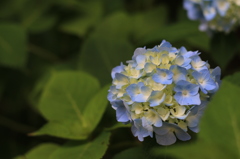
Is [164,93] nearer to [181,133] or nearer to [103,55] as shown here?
[181,133]

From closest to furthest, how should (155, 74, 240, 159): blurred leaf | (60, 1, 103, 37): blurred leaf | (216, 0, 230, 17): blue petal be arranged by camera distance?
(155, 74, 240, 159): blurred leaf < (216, 0, 230, 17): blue petal < (60, 1, 103, 37): blurred leaf

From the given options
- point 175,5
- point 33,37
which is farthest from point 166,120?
point 175,5

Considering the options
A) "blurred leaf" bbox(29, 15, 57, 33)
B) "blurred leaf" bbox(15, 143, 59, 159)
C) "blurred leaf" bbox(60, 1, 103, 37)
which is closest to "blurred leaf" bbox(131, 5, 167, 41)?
"blurred leaf" bbox(60, 1, 103, 37)

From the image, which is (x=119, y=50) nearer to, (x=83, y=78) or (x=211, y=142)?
(x=83, y=78)

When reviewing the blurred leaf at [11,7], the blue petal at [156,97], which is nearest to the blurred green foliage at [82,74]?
the blurred leaf at [11,7]

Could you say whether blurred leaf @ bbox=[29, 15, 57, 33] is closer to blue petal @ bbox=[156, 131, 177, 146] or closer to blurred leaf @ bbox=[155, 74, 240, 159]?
blue petal @ bbox=[156, 131, 177, 146]

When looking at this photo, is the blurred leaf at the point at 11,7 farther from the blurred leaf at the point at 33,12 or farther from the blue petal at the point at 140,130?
the blue petal at the point at 140,130
